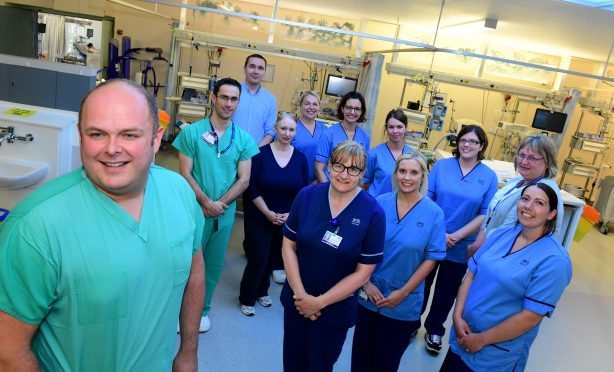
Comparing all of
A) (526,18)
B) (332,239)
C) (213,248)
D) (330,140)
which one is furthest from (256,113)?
(526,18)

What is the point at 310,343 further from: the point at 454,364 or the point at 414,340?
the point at 414,340

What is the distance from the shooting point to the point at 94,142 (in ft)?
2.93

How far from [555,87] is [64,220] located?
8786 mm

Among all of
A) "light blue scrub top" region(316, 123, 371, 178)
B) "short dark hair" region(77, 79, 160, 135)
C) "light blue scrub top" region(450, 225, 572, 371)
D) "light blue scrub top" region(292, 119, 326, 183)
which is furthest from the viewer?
"light blue scrub top" region(292, 119, 326, 183)

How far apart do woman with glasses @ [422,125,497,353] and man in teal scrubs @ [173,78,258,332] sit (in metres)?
1.25

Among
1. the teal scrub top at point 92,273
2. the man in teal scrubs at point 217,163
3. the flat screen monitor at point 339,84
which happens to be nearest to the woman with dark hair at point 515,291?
the teal scrub top at point 92,273

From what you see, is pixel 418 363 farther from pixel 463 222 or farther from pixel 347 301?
pixel 347 301

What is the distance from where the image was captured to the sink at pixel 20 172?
2143 mm

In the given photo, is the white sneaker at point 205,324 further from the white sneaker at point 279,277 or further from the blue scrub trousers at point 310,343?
the blue scrub trousers at point 310,343

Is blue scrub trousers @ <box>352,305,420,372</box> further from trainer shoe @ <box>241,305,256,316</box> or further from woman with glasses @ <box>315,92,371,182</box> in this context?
woman with glasses @ <box>315,92,371,182</box>

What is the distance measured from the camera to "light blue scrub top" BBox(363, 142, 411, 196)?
2.71 metres

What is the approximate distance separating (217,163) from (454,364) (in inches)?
63.6

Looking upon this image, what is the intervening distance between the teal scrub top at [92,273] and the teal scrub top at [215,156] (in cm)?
128

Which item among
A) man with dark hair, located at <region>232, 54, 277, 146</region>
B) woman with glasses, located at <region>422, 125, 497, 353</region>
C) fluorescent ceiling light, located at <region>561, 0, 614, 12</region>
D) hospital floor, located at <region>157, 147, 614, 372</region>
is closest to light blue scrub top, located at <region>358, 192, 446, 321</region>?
woman with glasses, located at <region>422, 125, 497, 353</region>
